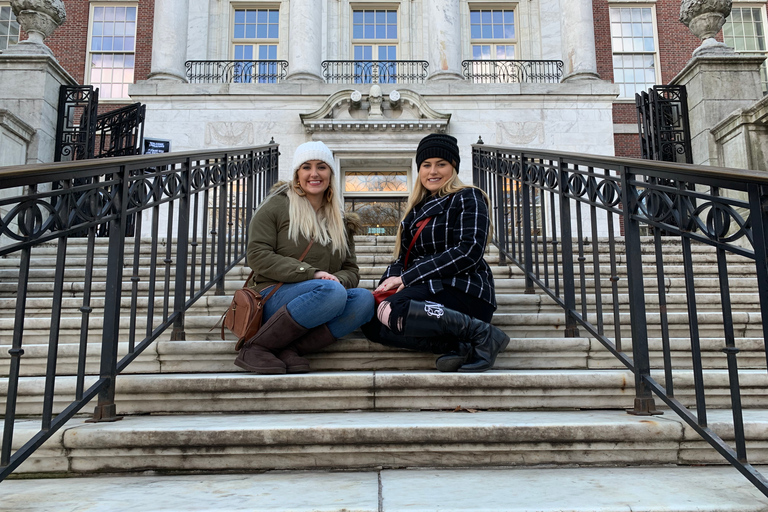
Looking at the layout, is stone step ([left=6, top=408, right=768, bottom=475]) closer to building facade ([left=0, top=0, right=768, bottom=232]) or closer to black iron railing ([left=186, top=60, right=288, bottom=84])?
building facade ([left=0, top=0, right=768, bottom=232])

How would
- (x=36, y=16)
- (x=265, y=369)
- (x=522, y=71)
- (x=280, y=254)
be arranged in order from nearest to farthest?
(x=265, y=369)
(x=280, y=254)
(x=36, y=16)
(x=522, y=71)

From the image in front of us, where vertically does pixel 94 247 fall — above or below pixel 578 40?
below

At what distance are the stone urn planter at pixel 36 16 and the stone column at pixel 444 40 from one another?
23.3 feet

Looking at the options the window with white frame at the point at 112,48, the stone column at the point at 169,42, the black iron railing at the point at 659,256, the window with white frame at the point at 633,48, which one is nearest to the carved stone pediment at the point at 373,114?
the stone column at the point at 169,42

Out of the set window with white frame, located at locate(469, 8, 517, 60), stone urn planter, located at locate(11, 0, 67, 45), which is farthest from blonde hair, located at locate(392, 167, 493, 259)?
window with white frame, located at locate(469, 8, 517, 60)

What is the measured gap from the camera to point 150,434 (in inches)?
87.7

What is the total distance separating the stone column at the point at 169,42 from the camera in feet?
39.3

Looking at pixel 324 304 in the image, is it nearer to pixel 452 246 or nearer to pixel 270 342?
pixel 270 342

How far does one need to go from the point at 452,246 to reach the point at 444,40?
400 inches

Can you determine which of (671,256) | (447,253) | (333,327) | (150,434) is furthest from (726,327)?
(671,256)

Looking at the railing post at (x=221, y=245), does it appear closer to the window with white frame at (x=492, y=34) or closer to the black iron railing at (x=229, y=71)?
the black iron railing at (x=229, y=71)

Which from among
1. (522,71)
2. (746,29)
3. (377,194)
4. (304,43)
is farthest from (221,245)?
(746,29)

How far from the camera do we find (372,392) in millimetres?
2699

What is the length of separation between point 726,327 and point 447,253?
1.41 meters
